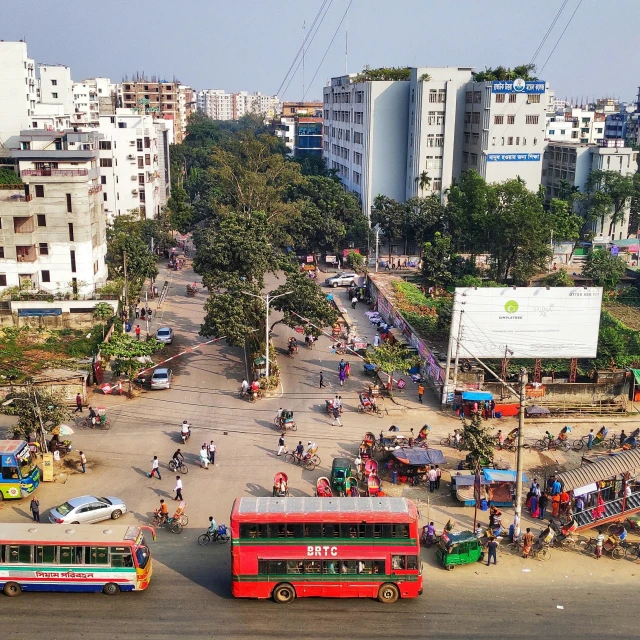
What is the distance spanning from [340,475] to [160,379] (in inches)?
553

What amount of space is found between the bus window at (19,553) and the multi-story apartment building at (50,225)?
3145 centimetres

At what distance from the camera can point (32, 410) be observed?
28766 mm

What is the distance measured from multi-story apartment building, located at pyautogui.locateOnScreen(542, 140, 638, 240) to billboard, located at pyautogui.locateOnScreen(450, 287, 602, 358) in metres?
46.5

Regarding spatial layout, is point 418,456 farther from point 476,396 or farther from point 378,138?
point 378,138

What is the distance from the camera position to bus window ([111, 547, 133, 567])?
66.4 feet

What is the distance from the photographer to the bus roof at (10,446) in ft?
86.2

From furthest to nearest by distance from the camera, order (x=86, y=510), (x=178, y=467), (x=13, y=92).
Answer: (x=13, y=92), (x=178, y=467), (x=86, y=510)

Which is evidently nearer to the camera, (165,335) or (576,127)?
(165,335)

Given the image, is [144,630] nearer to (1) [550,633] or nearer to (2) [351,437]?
(1) [550,633]

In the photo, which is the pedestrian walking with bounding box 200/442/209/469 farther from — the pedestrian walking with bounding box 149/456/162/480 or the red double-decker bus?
the red double-decker bus

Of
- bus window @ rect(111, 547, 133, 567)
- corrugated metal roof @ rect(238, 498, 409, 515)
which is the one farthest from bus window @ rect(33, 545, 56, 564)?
corrugated metal roof @ rect(238, 498, 409, 515)

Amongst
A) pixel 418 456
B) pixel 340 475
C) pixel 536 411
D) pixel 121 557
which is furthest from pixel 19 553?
pixel 536 411

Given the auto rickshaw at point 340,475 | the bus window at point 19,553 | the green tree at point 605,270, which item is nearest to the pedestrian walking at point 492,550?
the auto rickshaw at point 340,475

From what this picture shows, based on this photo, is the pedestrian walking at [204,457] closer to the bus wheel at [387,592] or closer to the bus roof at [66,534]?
the bus roof at [66,534]
